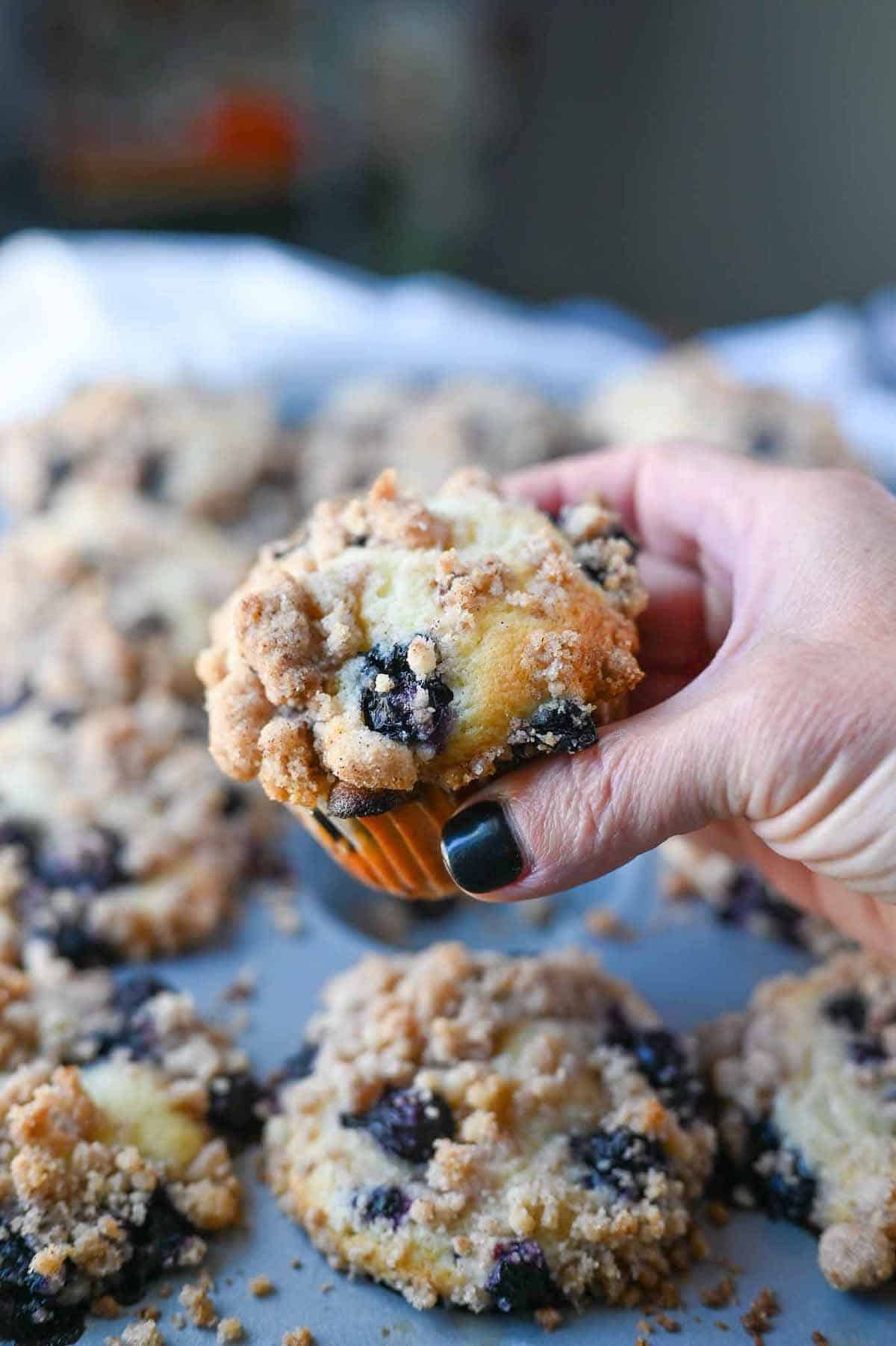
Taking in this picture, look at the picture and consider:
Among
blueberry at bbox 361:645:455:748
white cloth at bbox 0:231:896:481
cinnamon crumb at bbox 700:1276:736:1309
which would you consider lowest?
cinnamon crumb at bbox 700:1276:736:1309

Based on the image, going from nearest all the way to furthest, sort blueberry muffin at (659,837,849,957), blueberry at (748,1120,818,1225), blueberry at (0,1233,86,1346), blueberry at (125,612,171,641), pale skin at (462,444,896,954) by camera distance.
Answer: pale skin at (462,444,896,954) < blueberry at (0,1233,86,1346) < blueberry at (748,1120,818,1225) < blueberry muffin at (659,837,849,957) < blueberry at (125,612,171,641)

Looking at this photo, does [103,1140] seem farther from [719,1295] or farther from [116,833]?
[719,1295]

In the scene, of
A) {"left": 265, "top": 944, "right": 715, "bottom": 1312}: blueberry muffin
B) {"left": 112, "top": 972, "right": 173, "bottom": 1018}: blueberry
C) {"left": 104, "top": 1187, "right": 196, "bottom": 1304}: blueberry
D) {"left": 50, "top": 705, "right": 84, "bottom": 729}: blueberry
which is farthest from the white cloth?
{"left": 104, "top": 1187, "right": 196, "bottom": 1304}: blueberry

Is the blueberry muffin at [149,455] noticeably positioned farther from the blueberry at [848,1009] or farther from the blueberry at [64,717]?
the blueberry at [848,1009]

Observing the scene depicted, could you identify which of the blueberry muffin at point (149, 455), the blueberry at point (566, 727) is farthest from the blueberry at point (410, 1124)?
the blueberry muffin at point (149, 455)

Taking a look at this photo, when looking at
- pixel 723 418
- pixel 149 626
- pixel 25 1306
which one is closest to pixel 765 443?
pixel 723 418

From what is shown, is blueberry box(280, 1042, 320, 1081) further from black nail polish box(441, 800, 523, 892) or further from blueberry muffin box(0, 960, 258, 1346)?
black nail polish box(441, 800, 523, 892)

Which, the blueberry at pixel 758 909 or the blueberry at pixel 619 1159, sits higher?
the blueberry at pixel 619 1159
